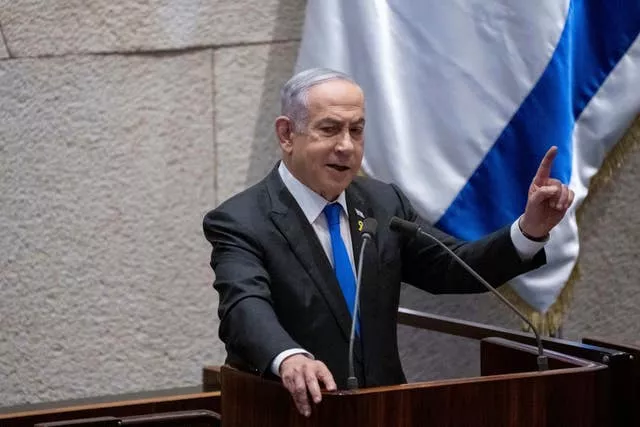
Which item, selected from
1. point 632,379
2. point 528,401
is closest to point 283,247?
point 528,401

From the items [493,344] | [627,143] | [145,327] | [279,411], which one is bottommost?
[279,411]

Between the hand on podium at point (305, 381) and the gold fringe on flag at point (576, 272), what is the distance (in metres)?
1.98

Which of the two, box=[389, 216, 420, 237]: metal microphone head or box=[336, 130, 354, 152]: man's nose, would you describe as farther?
box=[336, 130, 354, 152]: man's nose

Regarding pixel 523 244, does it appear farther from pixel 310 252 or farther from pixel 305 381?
pixel 305 381

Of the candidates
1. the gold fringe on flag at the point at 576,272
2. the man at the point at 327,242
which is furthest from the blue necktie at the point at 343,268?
the gold fringe on flag at the point at 576,272

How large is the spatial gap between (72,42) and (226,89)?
0.55m

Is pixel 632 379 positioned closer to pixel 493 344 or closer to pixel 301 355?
pixel 493 344

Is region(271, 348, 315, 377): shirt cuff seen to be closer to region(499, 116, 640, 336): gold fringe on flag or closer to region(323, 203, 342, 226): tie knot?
region(323, 203, 342, 226): tie knot

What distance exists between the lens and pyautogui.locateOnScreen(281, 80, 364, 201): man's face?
301 centimetres

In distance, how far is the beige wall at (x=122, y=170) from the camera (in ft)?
14.4

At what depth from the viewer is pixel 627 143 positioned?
4.33 metres

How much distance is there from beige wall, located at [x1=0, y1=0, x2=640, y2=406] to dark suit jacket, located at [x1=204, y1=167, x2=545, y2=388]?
1428 millimetres

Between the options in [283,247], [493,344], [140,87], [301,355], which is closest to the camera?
[301,355]

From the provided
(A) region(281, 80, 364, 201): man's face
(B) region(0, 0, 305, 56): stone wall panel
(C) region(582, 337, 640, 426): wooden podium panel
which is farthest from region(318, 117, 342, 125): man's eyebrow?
(B) region(0, 0, 305, 56): stone wall panel
